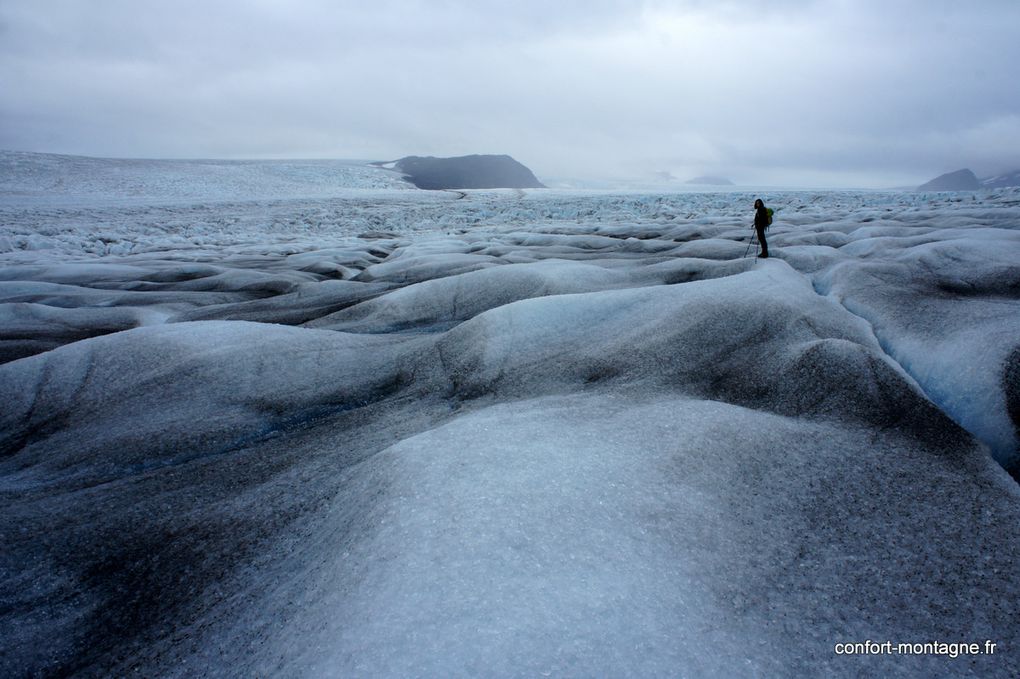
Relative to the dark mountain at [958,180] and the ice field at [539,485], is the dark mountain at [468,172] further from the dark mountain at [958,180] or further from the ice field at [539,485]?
the dark mountain at [958,180]

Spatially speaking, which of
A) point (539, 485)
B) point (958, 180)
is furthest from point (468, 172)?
point (958, 180)

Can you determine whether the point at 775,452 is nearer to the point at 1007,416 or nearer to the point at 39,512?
the point at 1007,416

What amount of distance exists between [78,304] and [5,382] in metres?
3.05

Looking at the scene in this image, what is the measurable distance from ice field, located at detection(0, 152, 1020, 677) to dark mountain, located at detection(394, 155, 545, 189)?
38.6 metres

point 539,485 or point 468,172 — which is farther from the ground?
point 468,172

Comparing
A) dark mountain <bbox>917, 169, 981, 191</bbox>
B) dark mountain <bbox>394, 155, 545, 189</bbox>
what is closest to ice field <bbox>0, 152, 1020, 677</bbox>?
dark mountain <bbox>394, 155, 545, 189</bbox>

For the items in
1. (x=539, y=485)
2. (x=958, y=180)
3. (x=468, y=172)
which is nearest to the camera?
(x=539, y=485)

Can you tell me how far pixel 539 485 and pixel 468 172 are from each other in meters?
53.8

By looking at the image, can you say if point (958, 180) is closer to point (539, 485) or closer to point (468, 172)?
A: point (468, 172)

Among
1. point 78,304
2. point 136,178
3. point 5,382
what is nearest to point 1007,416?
point 5,382

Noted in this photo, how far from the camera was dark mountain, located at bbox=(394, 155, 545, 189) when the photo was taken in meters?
45.9

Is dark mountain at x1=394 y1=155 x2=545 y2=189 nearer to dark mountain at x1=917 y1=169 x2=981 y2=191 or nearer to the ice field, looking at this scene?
the ice field

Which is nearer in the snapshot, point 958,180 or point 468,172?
point 468,172

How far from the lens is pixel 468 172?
172 ft
